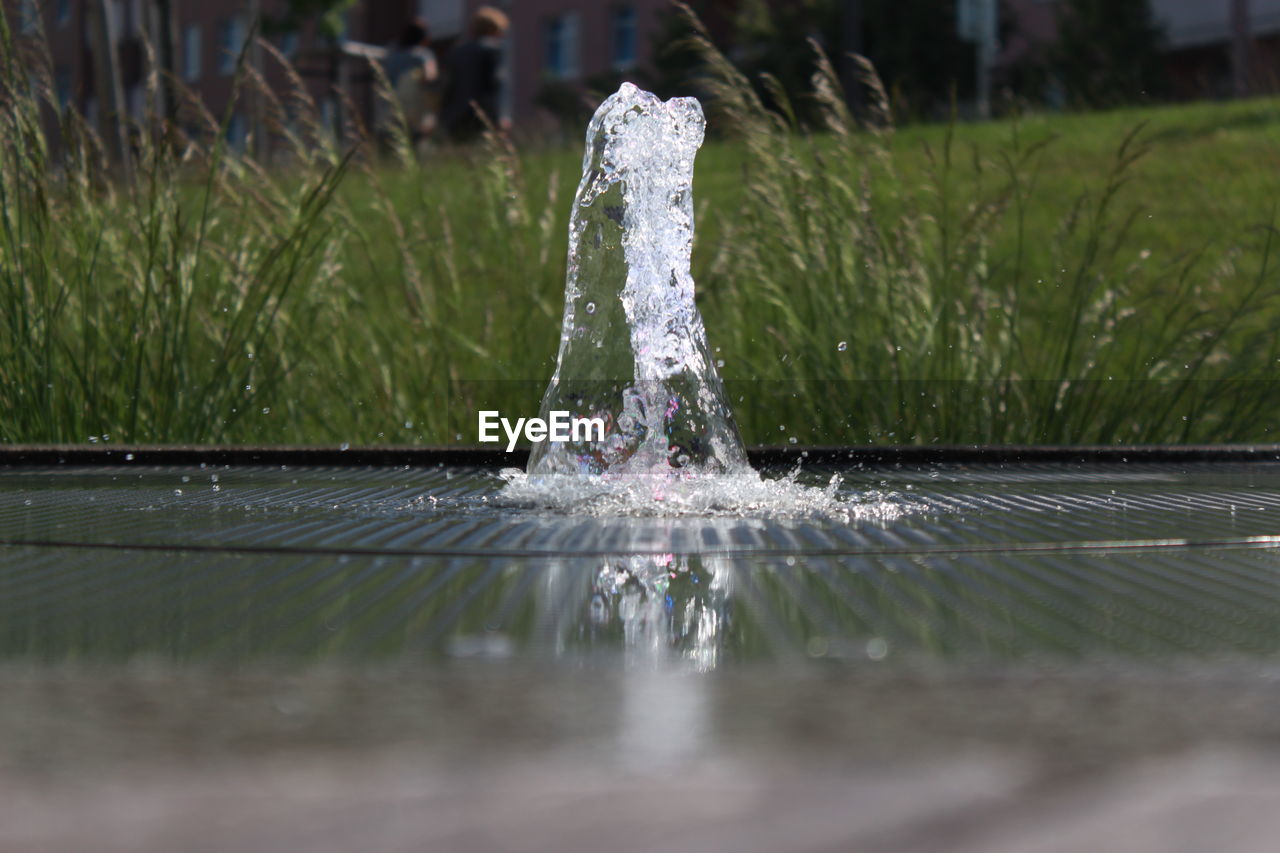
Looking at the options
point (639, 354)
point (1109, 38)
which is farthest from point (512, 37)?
point (639, 354)

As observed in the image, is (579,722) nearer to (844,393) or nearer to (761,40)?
(844,393)

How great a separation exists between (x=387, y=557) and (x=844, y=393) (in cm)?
223

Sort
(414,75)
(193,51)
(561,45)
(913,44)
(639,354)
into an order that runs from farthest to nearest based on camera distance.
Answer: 1. (193,51)
2. (561,45)
3. (913,44)
4. (414,75)
5. (639,354)

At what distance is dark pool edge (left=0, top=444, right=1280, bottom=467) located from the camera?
3008 millimetres

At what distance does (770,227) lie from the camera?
13.0ft

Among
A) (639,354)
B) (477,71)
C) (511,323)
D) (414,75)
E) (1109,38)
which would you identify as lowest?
(639,354)

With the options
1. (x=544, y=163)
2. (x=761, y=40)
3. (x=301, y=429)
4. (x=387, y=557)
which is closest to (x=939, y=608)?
(x=387, y=557)

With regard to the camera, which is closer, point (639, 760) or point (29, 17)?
point (639, 760)

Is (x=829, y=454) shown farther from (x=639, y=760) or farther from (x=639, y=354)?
(x=639, y=760)

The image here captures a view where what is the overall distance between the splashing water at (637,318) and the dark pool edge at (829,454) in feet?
1.23

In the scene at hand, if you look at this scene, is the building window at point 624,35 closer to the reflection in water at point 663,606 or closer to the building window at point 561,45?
the building window at point 561,45

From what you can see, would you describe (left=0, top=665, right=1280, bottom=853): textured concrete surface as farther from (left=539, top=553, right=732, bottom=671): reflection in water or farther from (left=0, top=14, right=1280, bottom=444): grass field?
(left=0, top=14, right=1280, bottom=444): grass field

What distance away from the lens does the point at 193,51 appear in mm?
32625

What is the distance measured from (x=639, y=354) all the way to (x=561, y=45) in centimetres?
2576
